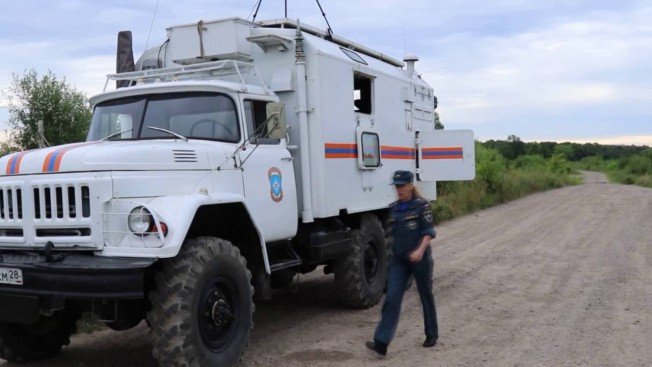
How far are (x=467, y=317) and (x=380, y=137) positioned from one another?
8.65 ft

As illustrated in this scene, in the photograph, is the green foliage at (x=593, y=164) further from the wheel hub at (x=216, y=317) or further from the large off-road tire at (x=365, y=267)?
the wheel hub at (x=216, y=317)

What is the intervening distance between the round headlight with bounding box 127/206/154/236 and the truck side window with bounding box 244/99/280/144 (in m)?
1.66

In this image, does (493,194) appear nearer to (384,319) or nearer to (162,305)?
(384,319)

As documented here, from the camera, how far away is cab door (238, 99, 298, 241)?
6.27 m

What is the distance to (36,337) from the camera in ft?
20.2

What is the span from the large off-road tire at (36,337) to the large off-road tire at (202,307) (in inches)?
55.7

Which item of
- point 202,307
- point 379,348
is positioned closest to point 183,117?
point 202,307

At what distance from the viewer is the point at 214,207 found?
5832 mm

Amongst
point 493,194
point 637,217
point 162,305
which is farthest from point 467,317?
point 493,194

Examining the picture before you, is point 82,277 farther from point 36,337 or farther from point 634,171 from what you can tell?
point 634,171

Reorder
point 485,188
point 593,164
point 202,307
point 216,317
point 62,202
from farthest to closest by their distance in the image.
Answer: point 593,164, point 485,188, point 216,317, point 202,307, point 62,202

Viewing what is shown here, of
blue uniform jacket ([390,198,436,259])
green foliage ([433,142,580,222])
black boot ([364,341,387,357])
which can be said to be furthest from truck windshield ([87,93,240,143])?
green foliage ([433,142,580,222])

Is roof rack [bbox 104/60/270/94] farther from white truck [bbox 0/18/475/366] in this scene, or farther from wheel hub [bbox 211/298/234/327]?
wheel hub [bbox 211/298/234/327]

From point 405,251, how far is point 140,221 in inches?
101
